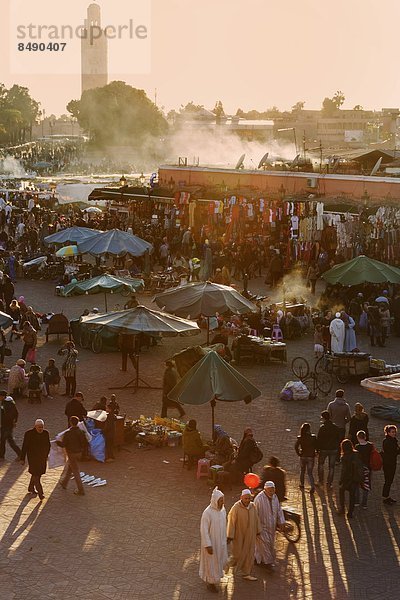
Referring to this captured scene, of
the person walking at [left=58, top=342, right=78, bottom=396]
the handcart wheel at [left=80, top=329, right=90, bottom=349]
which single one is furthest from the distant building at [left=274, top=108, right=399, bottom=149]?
the person walking at [left=58, top=342, right=78, bottom=396]

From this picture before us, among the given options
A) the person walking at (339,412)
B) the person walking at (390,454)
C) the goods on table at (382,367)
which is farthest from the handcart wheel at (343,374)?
the person walking at (390,454)

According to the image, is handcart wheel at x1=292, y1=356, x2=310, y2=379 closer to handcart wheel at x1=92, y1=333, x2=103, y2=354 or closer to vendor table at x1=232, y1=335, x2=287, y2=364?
vendor table at x1=232, y1=335, x2=287, y2=364

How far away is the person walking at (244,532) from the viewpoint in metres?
10.7

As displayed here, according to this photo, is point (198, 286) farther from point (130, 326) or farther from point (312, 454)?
point (312, 454)

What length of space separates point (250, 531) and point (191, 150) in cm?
7043

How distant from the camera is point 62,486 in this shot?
1362 cm

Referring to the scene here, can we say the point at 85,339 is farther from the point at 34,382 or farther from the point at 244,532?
the point at 244,532

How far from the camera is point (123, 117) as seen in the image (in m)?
124

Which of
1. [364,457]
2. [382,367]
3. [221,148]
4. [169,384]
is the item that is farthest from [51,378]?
[221,148]

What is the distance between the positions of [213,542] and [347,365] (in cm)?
985

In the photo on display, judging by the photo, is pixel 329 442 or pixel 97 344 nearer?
pixel 329 442

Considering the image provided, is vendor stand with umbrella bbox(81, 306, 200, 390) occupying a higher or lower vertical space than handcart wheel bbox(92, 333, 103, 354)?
higher

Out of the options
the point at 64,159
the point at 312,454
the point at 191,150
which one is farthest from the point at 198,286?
the point at 64,159

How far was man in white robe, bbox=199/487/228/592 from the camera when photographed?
10.4 metres
